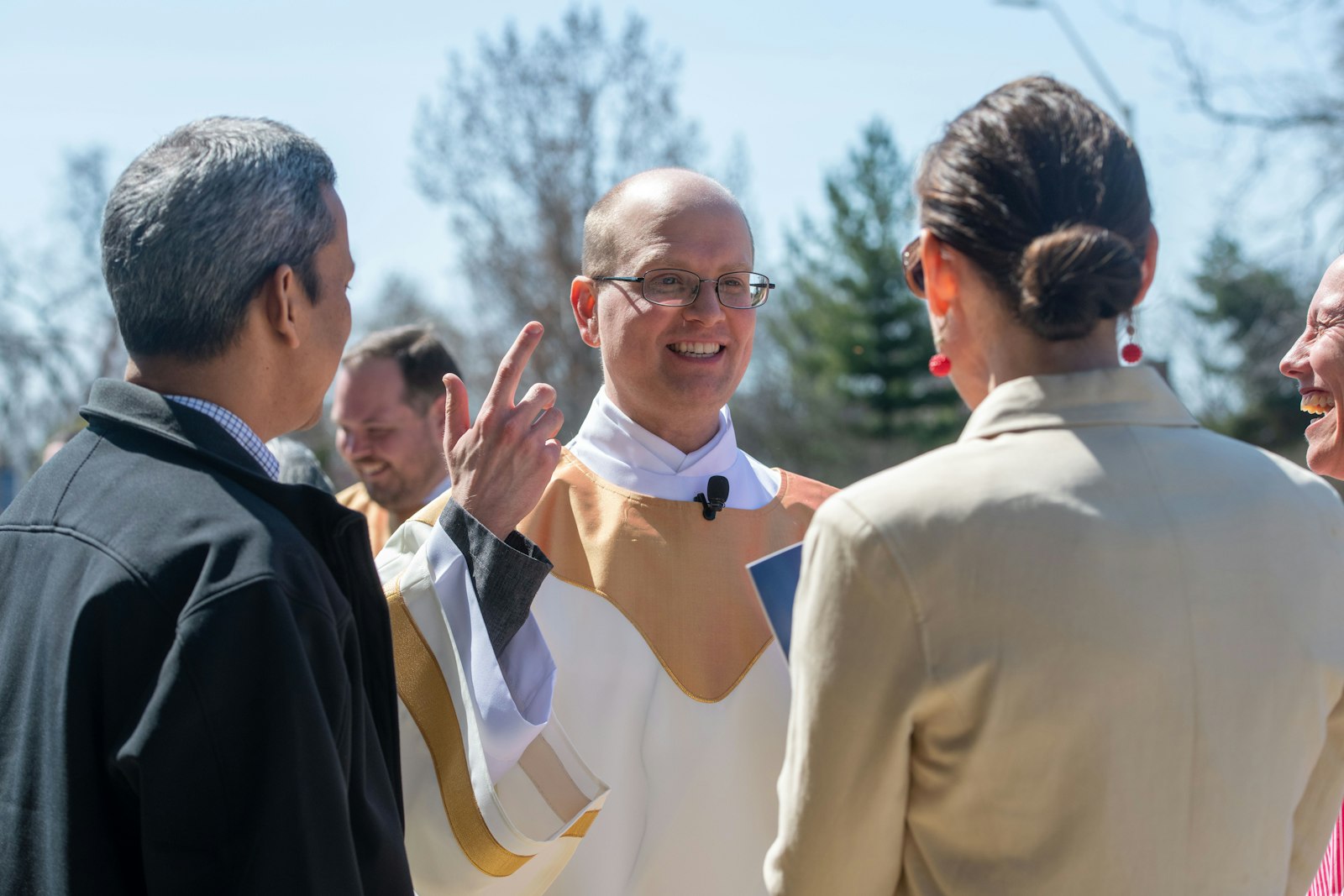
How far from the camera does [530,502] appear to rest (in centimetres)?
246

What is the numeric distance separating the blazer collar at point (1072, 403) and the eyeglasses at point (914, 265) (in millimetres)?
202

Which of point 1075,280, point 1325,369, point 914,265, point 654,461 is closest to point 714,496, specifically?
point 654,461

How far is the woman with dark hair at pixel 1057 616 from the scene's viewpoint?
152cm

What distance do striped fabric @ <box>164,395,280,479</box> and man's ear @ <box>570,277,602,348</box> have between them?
1.23 m

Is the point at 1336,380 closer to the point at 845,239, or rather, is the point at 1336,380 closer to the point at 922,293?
the point at 922,293

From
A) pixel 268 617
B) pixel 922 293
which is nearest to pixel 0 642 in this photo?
pixel 268 617

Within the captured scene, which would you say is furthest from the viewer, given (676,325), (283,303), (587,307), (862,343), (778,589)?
(862,343)

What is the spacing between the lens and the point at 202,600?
159cm

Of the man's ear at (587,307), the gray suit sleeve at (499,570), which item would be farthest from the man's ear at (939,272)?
the man's ear at (587,307)

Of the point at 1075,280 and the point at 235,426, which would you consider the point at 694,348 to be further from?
the point at 1075,280

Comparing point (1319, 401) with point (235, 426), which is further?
point (1319, 401)

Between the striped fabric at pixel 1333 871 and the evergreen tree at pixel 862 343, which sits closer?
the striped fabric at pixel 1333 871

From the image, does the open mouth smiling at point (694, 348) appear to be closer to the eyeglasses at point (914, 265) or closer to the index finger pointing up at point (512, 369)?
the index finger pointing up at point (512, 369)

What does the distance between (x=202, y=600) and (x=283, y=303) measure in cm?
50
